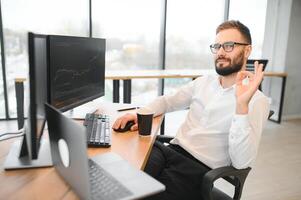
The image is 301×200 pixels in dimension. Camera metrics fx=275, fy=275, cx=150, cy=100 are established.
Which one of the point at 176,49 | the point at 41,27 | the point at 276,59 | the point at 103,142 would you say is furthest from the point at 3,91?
the point at 276,59

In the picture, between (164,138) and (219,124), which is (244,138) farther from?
(164,138)

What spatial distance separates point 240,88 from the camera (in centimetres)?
126

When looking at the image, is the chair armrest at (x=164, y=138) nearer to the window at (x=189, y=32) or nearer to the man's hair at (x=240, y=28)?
the man's hair at (x=240, y=28)

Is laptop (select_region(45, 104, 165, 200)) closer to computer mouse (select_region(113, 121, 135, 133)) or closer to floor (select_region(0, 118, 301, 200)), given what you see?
computer mouse (select_region(113, 121, 135, 133))

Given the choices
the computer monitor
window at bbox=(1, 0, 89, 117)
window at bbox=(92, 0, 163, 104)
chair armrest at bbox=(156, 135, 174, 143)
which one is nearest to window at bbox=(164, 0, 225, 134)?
window at bbox=(92, 0, 163, 104)

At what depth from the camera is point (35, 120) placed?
2.67 ft

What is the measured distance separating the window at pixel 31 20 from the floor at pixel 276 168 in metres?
0.82

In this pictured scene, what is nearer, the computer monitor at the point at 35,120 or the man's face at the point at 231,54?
the computer monitor at the point at 35,120

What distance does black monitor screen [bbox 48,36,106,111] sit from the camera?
1274 millimetres

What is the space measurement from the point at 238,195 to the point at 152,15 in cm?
385

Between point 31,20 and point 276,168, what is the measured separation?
3.64 metres

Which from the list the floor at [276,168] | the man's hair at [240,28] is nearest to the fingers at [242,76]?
the man's hair at [240,28]

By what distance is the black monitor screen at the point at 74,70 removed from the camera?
1274 mm

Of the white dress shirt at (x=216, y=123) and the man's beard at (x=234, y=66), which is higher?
the man's beard at (x=234, y=66)
